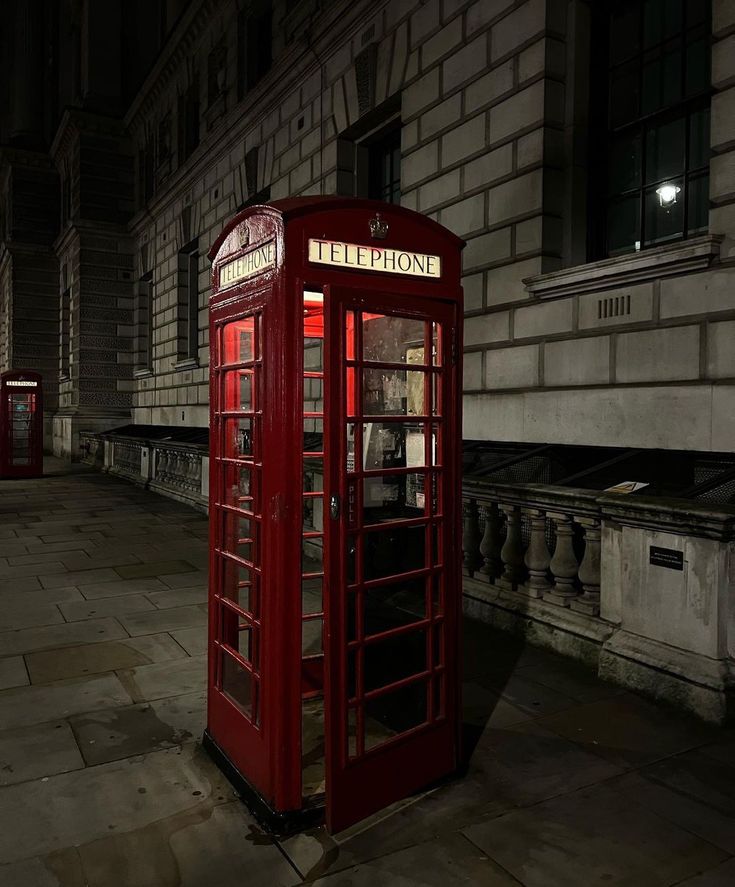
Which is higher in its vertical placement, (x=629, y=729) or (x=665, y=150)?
(x=665, y=150)

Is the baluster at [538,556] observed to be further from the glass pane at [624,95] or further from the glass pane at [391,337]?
the glass pane at [624,95]

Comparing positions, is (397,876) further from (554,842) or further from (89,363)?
(89,363)

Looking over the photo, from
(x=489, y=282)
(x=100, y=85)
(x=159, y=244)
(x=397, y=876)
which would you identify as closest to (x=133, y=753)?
(x=397, y=876)

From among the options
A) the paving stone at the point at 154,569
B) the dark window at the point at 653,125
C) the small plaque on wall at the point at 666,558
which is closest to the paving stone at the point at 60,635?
the paving stone at the point at 154,569

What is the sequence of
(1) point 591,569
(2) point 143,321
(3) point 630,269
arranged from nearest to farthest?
(1) point 591,569, (3) point 630,269, (2) point 143,321

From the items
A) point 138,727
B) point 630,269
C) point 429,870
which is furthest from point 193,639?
point 630,269

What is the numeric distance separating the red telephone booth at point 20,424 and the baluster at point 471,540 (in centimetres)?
1549

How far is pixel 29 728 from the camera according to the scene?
12.6ft

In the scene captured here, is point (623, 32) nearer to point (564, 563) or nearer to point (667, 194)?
point (667, 194)

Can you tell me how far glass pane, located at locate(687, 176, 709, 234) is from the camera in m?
6.86

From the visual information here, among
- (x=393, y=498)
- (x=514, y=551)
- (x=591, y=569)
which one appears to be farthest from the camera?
(x=514, y=551)

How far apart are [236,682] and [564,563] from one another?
2.54m

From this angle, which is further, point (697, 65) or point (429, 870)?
point (697, 65)

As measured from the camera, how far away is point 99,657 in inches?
196
